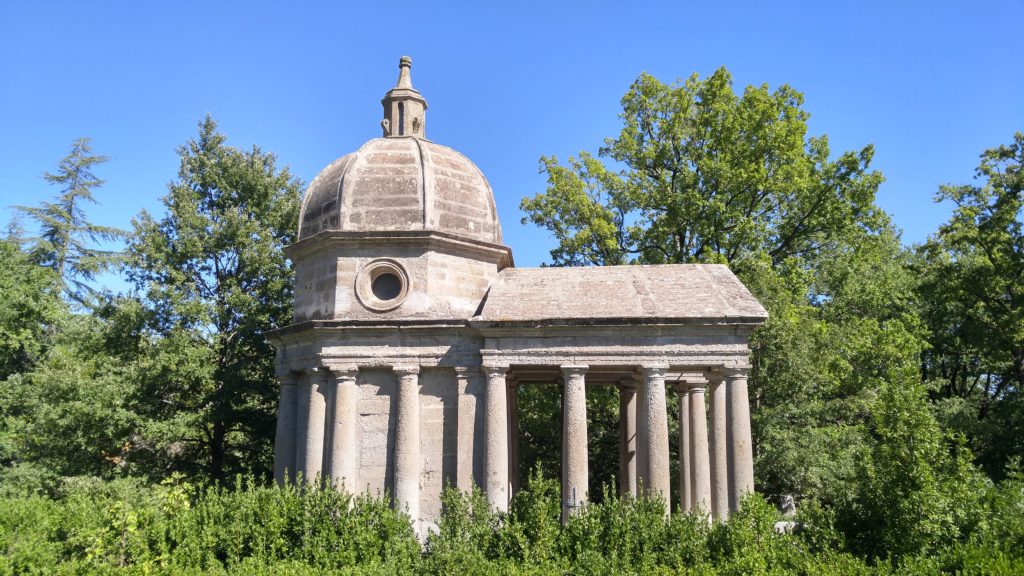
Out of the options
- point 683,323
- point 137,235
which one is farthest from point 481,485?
point 137,235

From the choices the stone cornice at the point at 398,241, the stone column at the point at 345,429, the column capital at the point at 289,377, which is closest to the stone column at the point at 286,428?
the column capital at the point at 289,377

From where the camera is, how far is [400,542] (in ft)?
40.0

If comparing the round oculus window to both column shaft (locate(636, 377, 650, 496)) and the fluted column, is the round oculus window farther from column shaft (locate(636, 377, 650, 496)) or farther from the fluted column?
column shaft (locate(636, 377, 650, 496))

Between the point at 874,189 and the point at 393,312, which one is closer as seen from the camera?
the point at 393,312

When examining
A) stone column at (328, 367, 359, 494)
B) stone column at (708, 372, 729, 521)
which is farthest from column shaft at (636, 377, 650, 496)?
stone column at (328, 367, 359, 494)

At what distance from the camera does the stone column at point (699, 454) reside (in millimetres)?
16312

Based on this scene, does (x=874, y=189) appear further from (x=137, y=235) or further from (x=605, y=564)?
(x=137, y=235)

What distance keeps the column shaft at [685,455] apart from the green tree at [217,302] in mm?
13647

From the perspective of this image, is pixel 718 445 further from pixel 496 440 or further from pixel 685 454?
pixel 496 440

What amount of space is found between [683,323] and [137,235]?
1988 cm

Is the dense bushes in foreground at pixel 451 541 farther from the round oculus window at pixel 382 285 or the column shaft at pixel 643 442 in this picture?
the round oculus window at pixel 382 285

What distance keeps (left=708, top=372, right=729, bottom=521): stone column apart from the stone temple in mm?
34

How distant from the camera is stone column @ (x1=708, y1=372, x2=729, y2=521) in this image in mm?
15695

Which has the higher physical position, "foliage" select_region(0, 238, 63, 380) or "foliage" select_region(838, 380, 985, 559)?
"foliage" select_region(0, 238, 63, 380)
